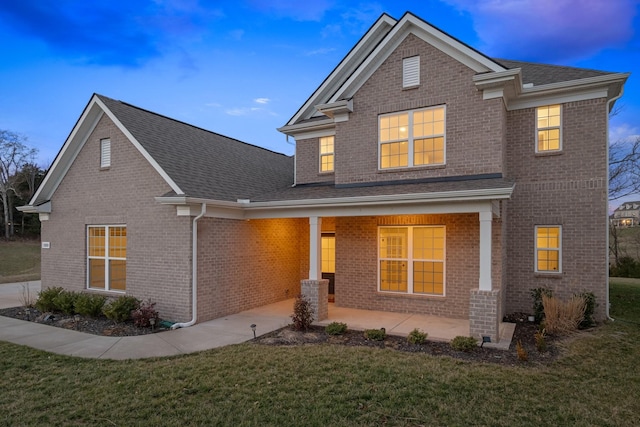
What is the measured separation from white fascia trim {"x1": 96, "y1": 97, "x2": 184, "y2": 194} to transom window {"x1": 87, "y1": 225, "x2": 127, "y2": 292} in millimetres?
2329

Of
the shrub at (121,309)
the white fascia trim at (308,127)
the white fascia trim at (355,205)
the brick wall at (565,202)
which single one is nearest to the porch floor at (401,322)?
the brick wall at (565,202)

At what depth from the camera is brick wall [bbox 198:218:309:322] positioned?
10.3 m

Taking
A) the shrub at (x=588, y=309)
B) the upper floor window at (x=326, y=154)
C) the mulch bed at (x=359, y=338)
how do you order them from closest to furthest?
the mulch bed at (x=359, y=338), the shrub at (x=588, y=309), the upper floor window at (x=326, y=154)

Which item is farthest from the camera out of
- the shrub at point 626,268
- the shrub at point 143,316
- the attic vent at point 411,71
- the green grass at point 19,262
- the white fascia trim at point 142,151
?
the shrub at point 626,268

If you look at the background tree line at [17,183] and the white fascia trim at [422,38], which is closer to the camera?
the white fascia trim at [422,38]

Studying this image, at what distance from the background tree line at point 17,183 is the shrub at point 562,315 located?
54179 millimetres

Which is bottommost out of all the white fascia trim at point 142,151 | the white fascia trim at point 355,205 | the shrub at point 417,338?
the shrub at point 417,338

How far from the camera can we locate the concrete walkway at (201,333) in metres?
7.64

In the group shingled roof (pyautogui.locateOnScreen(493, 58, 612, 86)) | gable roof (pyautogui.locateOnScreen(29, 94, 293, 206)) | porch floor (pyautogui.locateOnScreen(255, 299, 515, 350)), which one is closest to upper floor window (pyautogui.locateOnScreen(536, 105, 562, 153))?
shingled roof (pyautogui.locateOnScreen(493, 58, 612, 86))

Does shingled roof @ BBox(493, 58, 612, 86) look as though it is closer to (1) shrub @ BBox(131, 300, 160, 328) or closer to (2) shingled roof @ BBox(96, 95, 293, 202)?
(2) shingled roof @ BBox(96, 95, 293, 202)

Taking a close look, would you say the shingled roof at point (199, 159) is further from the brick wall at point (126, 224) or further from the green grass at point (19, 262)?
the green grass at point (19, 262)

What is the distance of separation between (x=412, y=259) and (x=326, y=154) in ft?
15.5

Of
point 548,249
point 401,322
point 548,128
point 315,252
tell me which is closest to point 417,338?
point 401,322

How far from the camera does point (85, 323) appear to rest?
32.8 ft
